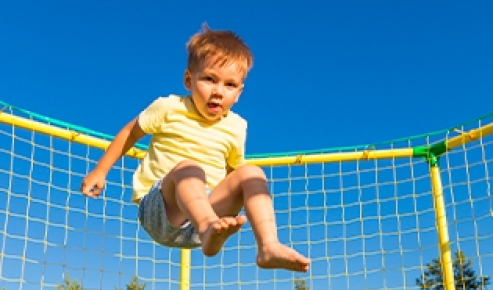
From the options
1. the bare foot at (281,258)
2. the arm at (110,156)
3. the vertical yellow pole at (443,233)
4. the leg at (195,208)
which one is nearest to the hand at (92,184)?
the arm at (110,156)

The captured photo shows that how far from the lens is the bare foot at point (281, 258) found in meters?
2.09

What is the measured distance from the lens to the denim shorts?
2.77 m

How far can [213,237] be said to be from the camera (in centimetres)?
215

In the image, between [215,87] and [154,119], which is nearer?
[215,87]

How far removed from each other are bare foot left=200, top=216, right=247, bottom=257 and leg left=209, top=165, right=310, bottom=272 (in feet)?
0.49

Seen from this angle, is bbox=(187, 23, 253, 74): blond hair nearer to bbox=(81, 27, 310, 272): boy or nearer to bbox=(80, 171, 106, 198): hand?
bbox=(81, 27, 310, 272): boy

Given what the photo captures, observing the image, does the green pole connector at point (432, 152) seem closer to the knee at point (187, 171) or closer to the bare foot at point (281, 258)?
the knee at point (187, 171)

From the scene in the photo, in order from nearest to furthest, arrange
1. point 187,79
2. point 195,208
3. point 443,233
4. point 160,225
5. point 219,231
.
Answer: point 219,231
point 195,208
point 160,225
point 187,79
point 443,233

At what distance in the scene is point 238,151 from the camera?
10.1 ft

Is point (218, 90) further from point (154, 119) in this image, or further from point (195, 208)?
point (195, 208)

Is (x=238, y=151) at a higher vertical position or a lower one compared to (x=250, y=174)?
higher

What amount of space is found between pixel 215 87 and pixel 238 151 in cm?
36

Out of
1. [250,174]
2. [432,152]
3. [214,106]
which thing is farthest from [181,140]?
[432,152]

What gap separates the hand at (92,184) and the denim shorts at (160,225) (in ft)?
0.63
